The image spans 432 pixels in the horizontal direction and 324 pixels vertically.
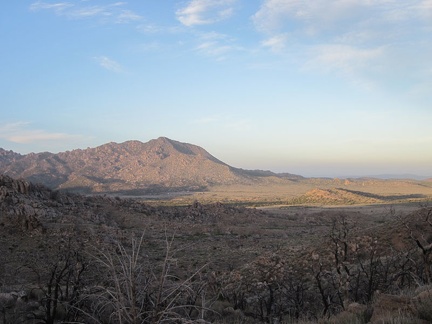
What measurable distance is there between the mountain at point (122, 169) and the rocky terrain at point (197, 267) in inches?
3590

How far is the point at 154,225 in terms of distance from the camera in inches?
1415

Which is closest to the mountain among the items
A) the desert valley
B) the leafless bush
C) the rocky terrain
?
the desert valley

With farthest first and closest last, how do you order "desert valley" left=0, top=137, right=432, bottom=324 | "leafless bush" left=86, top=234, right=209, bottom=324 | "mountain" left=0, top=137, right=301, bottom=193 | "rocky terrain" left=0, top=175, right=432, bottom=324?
"mountain" left=0, top=137, right=301, bottom=193 → "desert valley" left=0, top=137, right=432, bottom=324 → "rocky terrain" left=0, top=175, right=432, bottom=324 → "leafless bush" left=86, top=234, right=209, bottom=324

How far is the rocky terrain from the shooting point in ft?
17.9

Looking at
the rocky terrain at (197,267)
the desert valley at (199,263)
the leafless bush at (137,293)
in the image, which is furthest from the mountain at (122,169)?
the leafless bush at (137,293)

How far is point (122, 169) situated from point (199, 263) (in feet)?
491

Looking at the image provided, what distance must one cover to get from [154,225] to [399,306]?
31727 mm

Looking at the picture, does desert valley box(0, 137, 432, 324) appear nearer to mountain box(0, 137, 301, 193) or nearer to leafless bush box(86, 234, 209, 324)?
leafless bush box(86, 234, 209, 324)

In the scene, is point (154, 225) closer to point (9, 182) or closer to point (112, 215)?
point (112, 215)

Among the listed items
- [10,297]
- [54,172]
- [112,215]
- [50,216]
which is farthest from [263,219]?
[54,172]

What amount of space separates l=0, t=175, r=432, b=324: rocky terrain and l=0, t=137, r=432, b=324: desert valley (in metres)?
0.05

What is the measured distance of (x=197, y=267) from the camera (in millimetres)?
20516

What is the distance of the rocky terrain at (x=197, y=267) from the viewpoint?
5.46 m

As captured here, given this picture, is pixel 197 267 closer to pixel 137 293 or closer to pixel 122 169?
pixel 137 293
